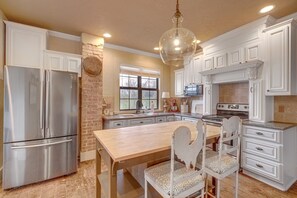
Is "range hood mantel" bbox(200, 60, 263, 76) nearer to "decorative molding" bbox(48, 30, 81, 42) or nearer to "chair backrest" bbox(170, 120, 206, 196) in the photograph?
"chair backrest" bbox(170, 120, 206, 196)

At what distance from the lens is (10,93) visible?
A: 2.11 meters

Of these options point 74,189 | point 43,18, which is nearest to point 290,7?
point 43,18

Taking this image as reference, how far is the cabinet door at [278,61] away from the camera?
2266 millimetres

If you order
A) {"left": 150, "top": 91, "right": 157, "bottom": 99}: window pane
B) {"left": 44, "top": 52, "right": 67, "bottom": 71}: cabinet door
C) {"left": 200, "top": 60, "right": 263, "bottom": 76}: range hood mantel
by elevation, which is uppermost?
{"left": 44, "top": 52, "right": 67, "bottom": 71}: cabinet door

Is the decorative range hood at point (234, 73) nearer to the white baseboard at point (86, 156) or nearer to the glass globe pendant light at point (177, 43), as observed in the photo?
the glass globe pendant light at point (177, 43)

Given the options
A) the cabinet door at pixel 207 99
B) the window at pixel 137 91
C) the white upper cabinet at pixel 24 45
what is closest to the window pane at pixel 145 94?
the window at pixel 137 91

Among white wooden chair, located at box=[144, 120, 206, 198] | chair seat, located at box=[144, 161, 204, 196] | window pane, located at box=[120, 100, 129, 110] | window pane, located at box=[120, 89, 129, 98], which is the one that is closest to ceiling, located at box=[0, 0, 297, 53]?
window pane, located at box=[120, 89, 129, 98]

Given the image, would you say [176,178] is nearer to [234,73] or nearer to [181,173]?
[181,173]

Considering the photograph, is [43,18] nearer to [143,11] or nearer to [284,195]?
[143,11]

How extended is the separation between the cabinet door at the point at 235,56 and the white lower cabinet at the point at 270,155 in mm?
1315

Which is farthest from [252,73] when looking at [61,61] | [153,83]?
[61,61]

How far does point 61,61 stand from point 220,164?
10.5 ft

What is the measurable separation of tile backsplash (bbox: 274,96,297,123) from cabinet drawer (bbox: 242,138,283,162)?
69 cm

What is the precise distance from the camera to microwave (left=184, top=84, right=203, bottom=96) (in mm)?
3791
